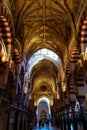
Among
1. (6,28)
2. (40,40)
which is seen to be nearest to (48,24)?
(40,40)

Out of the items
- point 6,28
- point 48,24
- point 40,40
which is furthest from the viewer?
point 40,40

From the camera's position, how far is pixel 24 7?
1073cm

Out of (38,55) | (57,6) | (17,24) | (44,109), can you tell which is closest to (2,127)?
(17,24)

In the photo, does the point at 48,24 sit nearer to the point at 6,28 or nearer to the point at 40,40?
the point at 40,40

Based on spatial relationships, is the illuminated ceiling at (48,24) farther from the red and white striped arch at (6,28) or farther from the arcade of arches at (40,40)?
the red and white striped arch at (6,28)

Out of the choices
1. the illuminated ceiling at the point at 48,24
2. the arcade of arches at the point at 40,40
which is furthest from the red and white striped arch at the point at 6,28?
the illuminated ceiling at the point at 48,24

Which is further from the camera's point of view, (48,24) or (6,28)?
(48,24)

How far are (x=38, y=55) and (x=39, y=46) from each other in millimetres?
3242

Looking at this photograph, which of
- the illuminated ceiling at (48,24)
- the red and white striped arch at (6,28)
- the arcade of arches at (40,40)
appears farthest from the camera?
the illuminated ceiling at (48,24)

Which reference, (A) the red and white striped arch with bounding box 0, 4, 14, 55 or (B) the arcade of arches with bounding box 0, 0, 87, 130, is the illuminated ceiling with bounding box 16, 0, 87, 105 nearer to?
(B) the arcade of arches with bounding box 0, 0, 87, 130

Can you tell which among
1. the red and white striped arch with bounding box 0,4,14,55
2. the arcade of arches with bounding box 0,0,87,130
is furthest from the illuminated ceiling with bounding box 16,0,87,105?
the red and white striped arch with bounding box 0,4,14,55

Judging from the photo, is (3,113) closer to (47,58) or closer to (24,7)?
(24,7)

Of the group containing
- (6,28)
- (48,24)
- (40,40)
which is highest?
(48,24)

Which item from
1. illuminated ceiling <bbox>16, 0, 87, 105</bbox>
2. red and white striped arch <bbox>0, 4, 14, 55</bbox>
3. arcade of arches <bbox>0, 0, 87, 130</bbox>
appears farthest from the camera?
illuminated ceiling <bbox>16, 0, 87, 105</bbox>
